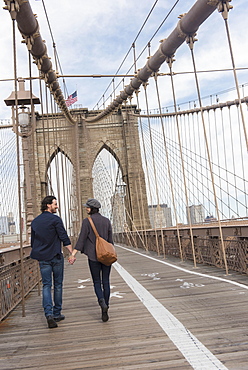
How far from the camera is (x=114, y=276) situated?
6930 millimetres

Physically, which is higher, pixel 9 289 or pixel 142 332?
pixel 9 289

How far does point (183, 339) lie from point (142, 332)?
1.27ft

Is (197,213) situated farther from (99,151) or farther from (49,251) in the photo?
(49,251)

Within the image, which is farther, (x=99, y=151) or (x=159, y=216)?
(x=99, y=151)

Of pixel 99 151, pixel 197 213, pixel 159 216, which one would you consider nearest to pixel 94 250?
pixel 159 216

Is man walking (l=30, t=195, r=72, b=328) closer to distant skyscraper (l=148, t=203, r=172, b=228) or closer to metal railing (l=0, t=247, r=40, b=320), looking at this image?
metal railing (l=0, t=247, r=40, b=320)

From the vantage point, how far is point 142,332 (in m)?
3.08

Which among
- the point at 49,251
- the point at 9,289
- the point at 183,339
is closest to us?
the point at 183,339

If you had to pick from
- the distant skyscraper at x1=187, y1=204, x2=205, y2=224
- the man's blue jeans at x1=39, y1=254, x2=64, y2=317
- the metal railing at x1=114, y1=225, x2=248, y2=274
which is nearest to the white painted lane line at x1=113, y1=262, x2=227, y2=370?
the man's blue jeans at x1=39, y1=254, x2=64, y2=317

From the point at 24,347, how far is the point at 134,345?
77 centimetres

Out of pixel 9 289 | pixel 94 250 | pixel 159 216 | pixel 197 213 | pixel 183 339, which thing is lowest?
pixel 183 339

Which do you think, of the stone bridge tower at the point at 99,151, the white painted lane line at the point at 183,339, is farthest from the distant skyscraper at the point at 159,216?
the white painted lane line at the point at 183,339

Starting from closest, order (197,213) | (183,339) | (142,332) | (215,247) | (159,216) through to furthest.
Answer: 1. (183,339)
2. (142,332)
3. (215,247)
4. (159,216)
5. (197,213)

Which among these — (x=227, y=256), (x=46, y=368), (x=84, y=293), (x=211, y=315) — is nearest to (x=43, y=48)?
(x=84, y=293)
